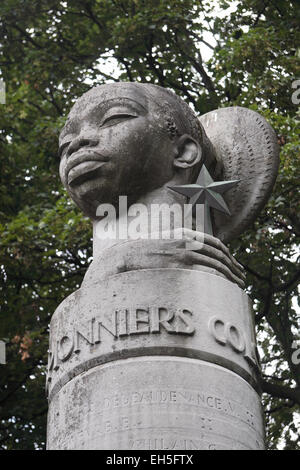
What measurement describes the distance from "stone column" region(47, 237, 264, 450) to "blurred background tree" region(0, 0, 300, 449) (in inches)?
200

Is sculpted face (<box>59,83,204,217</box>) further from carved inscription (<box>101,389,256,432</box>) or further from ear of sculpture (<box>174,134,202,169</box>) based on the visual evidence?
carved inscription (<box>101,389,256,432</box>)

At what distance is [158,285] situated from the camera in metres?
6.54

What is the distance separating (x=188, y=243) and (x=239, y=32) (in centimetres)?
772

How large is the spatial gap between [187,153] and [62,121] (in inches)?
245

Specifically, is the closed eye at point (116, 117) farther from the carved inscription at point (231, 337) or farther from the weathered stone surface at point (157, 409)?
the weathered stone surface at point (157, 409)

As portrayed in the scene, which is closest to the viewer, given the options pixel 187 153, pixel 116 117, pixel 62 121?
pixel 116 117

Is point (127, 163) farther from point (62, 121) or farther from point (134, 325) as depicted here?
point (62, 121)

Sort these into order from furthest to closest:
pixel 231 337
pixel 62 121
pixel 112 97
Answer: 1. pixel 62 121
2. pixel 112 97
3. pixel 231 337

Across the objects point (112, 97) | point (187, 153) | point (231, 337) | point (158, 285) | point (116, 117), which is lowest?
point (231, 337)

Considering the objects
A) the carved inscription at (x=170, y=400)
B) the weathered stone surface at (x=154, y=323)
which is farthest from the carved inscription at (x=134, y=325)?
the carved inscription at (x=170, y=400)

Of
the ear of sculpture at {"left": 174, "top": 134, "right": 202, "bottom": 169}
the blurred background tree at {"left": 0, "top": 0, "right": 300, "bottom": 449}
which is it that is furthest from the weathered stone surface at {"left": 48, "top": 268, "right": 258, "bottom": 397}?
the blurred background tree at {"left": 0, "top": 0, "right": 300, "bottom": 449}

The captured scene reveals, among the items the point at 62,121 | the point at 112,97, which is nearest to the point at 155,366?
the point at 112,97

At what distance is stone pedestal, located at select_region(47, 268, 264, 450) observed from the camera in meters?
5.86

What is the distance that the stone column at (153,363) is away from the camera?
586 centimetres
